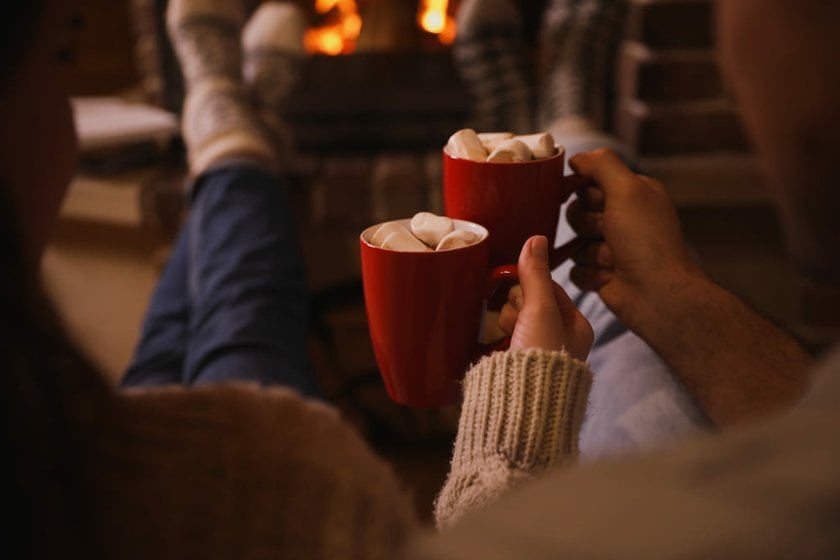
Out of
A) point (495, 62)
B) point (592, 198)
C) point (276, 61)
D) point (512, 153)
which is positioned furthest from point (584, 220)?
point (276, 61)

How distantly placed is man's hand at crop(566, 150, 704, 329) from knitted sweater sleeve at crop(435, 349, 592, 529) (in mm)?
A: 182

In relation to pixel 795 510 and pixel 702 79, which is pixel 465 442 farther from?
pixel 702 79

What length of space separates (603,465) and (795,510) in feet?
0.19

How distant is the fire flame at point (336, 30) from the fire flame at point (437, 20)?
0.43ft

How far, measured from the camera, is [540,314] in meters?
0.51

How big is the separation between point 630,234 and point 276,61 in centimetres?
106

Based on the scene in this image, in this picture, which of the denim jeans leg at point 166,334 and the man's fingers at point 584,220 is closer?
the man's fingers at point 584,220

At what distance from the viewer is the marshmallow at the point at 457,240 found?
530 mm

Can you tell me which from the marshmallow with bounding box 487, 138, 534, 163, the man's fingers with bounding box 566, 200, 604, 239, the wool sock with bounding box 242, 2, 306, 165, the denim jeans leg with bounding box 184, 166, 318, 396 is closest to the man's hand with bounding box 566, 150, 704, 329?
the man's fingers with bounding box 566, 200, 604, 239

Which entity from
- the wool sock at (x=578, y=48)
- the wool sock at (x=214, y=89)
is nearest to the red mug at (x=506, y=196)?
the wool sock at (x=214, y=89)

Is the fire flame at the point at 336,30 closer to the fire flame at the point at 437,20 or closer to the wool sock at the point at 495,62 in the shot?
the fire flame at the point at 437,20

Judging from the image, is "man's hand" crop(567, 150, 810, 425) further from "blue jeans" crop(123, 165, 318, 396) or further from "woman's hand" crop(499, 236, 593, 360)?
"blue jeans" crop(123, 165, 318, 396)

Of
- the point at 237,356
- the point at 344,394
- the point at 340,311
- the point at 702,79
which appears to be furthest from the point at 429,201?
the point at 237,356

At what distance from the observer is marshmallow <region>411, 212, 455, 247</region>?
1.79 ft
